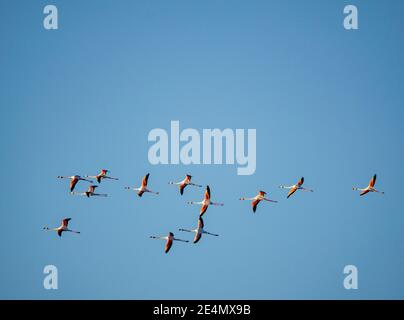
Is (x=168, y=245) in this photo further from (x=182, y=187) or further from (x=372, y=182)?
(x=372, y=182)

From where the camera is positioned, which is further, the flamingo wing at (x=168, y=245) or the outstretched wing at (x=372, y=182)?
the outstretched wing at (x=372, y=182)

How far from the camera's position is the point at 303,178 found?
7550 cm

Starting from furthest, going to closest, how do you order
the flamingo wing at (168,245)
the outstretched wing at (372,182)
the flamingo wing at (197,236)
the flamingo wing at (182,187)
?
the flamingo wing at (182,187), the outstretched wing at (372,182), the flamingo wing at (168,245), the flamingo wing at (197,236)

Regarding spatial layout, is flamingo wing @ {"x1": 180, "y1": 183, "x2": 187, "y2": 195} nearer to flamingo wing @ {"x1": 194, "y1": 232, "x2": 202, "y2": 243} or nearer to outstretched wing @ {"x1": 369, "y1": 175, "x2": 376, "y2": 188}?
flamingo wing @ {"x1": 194, "y1": 232, "x2": 202, "y2": 243}

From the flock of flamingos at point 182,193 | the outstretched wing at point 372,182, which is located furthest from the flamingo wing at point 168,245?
the outstretched wing at point 372,182

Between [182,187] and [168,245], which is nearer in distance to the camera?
[168,245]

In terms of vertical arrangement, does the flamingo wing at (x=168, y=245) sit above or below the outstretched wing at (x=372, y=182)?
below

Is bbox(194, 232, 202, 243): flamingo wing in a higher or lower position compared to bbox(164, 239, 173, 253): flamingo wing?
higher

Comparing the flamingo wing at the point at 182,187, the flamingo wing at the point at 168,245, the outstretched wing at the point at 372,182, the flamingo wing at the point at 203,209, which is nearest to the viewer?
the flamingo wing at the point at 203,209

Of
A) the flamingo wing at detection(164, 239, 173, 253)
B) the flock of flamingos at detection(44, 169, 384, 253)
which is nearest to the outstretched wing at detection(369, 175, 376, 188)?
the flock of flamingos at detection(44, 169, 384, 253)

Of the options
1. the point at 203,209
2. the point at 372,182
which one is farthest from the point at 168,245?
the point at 372,182

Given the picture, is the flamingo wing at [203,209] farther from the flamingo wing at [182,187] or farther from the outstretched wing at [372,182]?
the outstretched wing at [372,182]
